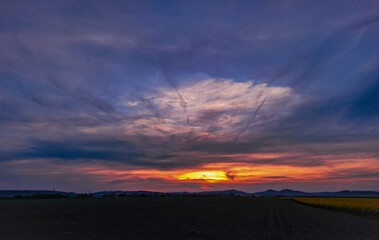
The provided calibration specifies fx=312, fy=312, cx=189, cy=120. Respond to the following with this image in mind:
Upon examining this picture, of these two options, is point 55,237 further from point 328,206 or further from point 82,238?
point 328,206

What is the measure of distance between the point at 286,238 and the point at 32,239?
1523 centimetres

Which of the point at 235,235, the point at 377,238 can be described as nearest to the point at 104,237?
the point at 235,235

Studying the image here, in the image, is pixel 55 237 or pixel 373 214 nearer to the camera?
pixel 55 237

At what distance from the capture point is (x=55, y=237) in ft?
62.5

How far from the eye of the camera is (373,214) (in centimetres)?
4544

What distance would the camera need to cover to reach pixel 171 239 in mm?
18547

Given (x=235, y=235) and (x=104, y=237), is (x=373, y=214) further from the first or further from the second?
(x=104, y=237)

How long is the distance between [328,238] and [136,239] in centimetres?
1218

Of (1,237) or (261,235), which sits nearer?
(1,237)

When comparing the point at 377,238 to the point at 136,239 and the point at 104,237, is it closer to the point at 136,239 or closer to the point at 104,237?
the point at 136,239

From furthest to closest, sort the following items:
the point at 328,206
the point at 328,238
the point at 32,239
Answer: the point at 328,206 < the point at 328,238 < the point at 32,239

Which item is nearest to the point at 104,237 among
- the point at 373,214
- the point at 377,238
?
the point at 377,238

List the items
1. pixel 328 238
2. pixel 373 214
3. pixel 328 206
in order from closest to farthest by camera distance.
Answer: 1. pixel 328 238
2. pixel 373 214
3. pixel 328 206

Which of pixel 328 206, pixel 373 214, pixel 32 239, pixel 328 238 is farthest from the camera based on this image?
pixel 328 206
